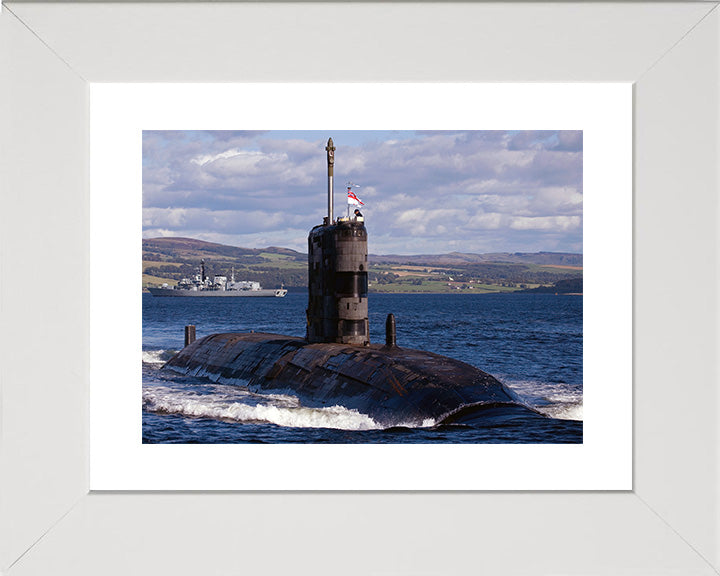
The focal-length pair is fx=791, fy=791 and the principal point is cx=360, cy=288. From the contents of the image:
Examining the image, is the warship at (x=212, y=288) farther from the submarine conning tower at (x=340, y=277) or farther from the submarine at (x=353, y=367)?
the submarine conning tower at (x=340, y=277)

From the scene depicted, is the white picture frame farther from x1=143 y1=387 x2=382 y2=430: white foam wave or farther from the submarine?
x1=143 y1=387 x2=382 y2=430: white foam wave

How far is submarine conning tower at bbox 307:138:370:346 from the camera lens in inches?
545

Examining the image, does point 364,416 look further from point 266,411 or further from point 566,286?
point 566,286

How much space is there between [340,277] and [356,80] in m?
7.13

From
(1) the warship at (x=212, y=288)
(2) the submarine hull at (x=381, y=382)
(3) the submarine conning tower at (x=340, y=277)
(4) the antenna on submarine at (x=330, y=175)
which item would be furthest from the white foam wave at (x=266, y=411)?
(1) the warship at (x=212, y=288)

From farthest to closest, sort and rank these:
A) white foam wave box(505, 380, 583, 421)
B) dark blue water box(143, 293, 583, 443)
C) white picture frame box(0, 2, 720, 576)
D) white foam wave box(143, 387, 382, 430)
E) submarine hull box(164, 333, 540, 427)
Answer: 1. white foam wave box(505, 380, 583, 421)
2. white foam wave box(143, 387, 382, 430)
3. dark blue water box(143, 293, 583, 443)
4. submarine hull box(164, 333, 540, 427)
5. white picture frame box(0, 2, 720, 576)

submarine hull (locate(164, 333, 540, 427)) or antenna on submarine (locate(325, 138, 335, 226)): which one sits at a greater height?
antenna on submarine (locate(325, 138, 335, 226))

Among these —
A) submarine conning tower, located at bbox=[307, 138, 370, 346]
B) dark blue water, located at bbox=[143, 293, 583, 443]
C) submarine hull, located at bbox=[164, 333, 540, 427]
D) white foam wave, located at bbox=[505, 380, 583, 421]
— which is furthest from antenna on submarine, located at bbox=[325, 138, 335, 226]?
white foam wave, located at bbox=[505, 380, 583, 421]

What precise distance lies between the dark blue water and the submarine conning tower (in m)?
1.54

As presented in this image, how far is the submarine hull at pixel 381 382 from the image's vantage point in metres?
Answer: 11.4

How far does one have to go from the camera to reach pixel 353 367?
1302cm

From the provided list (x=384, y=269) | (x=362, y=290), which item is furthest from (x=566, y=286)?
(x=362, y=290)
